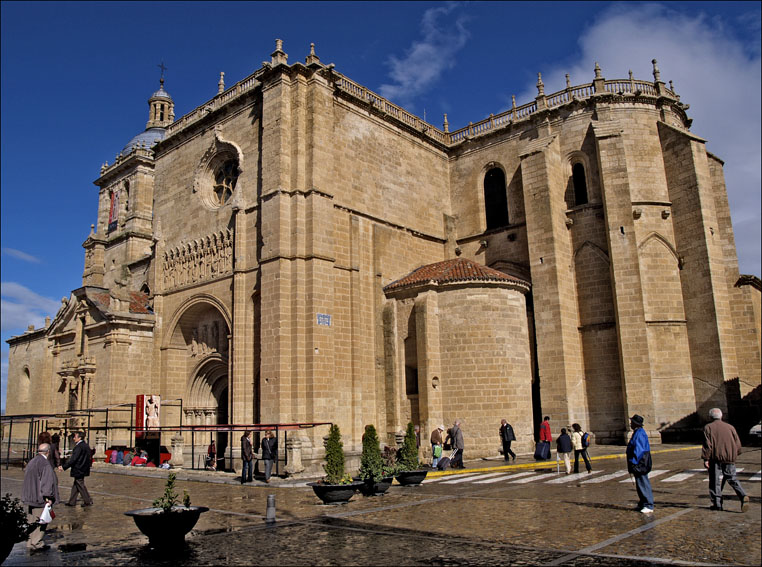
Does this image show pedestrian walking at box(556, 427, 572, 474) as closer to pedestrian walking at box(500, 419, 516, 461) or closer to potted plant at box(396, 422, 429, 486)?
potted plant at box(396, 422, 429, 486)

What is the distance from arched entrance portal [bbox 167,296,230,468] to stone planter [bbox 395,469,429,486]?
12.4 meters

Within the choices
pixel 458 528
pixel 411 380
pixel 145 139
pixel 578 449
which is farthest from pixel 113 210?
pixel 458 528

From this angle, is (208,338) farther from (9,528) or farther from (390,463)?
(9,528)

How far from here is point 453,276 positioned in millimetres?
21516

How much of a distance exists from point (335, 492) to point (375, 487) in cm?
115

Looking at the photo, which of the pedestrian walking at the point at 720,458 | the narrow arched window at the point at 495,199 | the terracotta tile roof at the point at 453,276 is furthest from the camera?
the narrow arched window at the point at 495,199

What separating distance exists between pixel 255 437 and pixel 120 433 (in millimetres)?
7806

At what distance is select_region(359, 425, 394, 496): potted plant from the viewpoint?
11.9m

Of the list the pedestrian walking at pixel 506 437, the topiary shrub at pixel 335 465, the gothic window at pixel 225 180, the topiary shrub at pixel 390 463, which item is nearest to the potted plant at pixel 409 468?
the topiary shrub at pixel 390 463

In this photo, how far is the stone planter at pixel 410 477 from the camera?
13.5 metres

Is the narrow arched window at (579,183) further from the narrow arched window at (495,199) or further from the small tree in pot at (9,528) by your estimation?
the small tree in pot at (9,528)

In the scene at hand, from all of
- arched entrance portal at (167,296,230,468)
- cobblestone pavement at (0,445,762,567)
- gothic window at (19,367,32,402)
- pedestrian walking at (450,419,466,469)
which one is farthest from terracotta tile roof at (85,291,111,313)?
pedestrian walking at (450,419,466,469)

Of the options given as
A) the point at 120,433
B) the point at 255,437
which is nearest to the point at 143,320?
the point at 120,433

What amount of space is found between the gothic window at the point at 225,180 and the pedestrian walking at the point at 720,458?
19965mm
